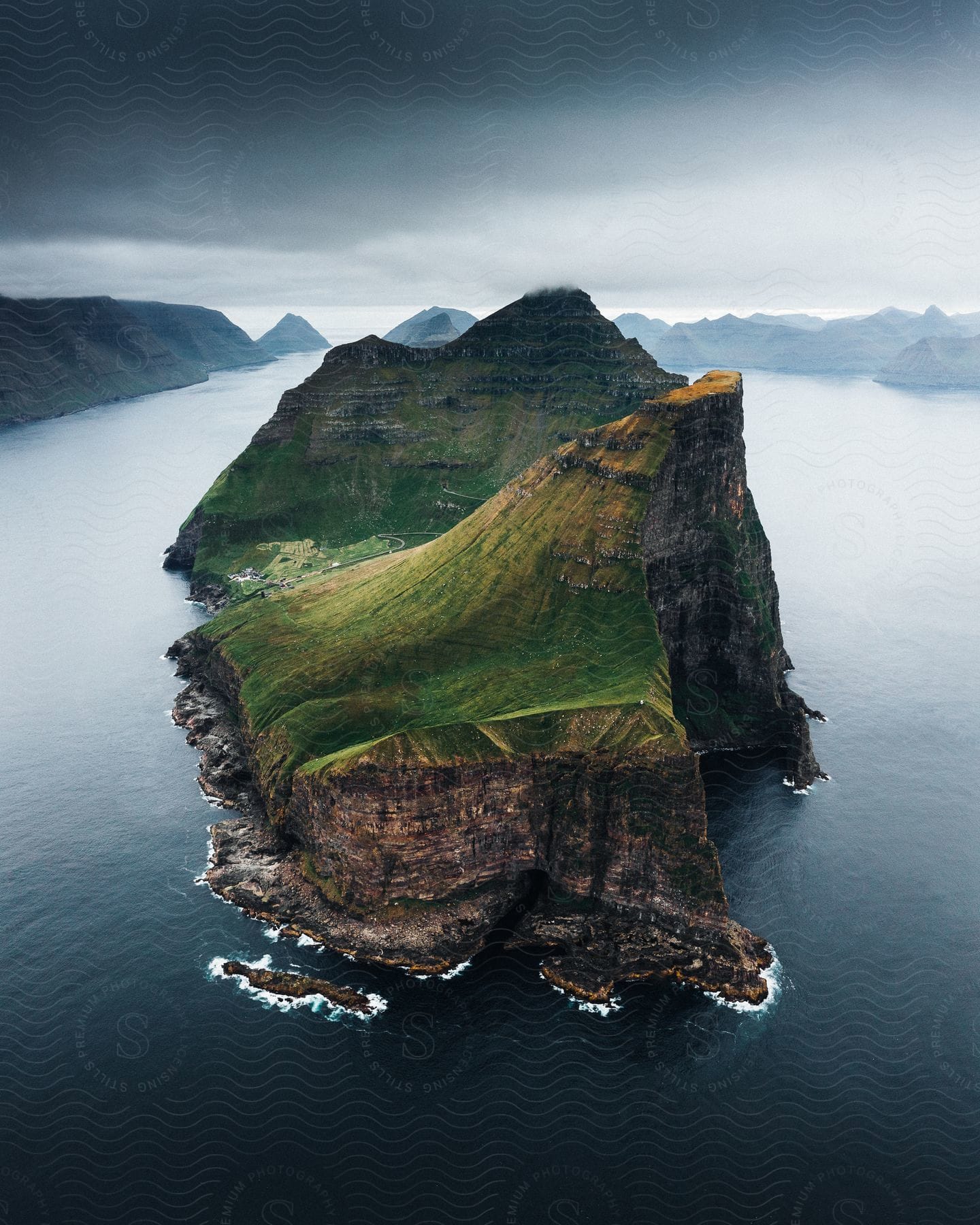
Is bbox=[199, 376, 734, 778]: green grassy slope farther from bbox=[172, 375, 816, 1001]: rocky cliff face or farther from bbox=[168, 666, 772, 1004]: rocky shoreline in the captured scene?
bbox=[168, 666, 772, 1004]: rocky shoreline

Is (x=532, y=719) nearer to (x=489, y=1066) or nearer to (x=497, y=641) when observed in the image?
(x=497, y=641)

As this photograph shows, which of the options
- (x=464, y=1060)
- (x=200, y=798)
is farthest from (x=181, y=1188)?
(x=200, y=798)

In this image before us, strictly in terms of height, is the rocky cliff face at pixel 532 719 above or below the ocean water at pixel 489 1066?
above

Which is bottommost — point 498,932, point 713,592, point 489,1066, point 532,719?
point 489,1066

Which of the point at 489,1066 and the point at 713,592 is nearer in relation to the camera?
the point at 489,1066

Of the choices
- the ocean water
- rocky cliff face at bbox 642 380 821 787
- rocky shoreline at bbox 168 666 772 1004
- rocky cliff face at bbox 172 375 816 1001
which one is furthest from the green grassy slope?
the ocean water

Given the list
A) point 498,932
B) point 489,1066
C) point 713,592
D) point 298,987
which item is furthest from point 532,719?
point 713,592

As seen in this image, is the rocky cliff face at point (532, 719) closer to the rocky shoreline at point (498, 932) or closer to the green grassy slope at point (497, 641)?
the rocky shoreline at point (498, 932)

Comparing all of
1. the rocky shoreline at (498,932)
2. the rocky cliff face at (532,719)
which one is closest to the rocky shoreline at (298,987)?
the rocky shoreline at (498,932)
